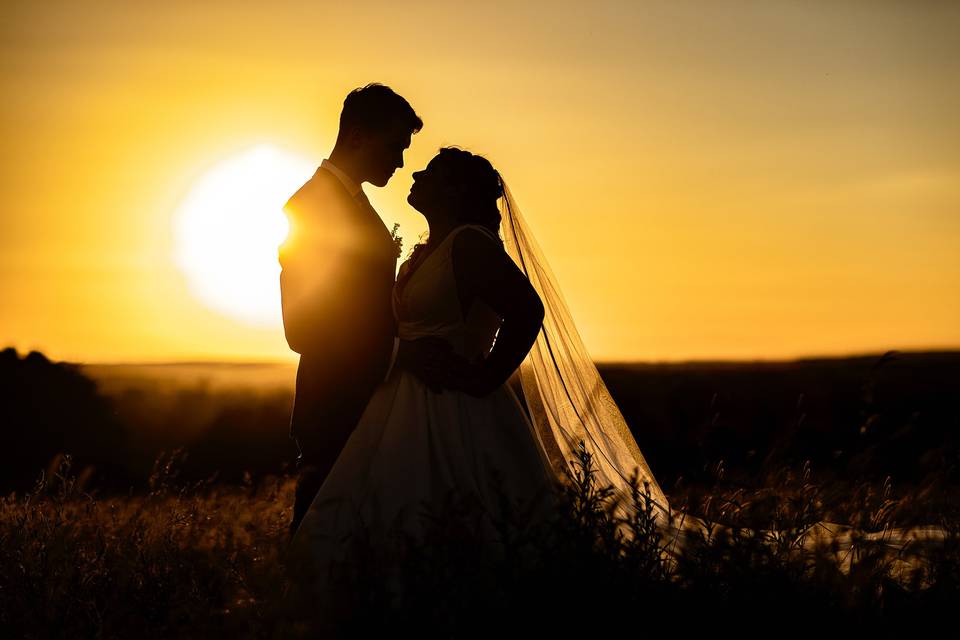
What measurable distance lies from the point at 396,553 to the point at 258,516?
3.36 metres

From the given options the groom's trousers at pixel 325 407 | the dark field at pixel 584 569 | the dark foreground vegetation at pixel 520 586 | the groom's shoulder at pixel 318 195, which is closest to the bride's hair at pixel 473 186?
the groom's shoulder at pixel 318 195

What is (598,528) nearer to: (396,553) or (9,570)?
(396,553)

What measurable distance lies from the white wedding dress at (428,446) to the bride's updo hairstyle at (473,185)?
9.5 inches

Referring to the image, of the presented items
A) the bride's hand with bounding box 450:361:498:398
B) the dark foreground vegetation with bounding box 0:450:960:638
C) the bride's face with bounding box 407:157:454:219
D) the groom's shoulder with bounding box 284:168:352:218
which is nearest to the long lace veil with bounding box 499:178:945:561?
the bride's face with bounding box 407:157:454:219

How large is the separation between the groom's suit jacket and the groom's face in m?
0.30

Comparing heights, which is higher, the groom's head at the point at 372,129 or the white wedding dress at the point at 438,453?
the groom's head at the point at 372,129

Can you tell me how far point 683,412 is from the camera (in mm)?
4465

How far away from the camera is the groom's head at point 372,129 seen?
6.07 meters

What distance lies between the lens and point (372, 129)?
6.10 metres

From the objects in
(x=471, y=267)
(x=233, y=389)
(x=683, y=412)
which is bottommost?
(x=233, y=389)

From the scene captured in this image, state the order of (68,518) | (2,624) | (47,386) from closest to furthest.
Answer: (2,624), (68,518), (47,386)

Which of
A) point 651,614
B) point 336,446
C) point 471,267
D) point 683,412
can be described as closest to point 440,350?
point 471,267

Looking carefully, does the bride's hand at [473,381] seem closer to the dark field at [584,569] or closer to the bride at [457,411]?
the bride at [457,411]

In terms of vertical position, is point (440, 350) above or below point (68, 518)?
above
